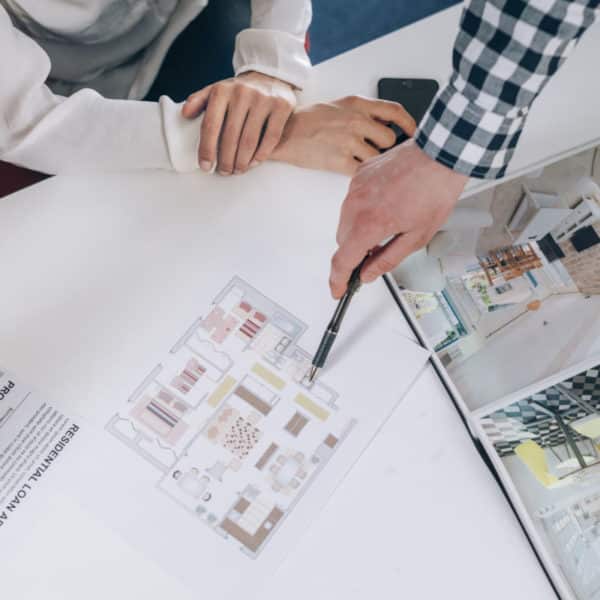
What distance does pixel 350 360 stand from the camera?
78 cm

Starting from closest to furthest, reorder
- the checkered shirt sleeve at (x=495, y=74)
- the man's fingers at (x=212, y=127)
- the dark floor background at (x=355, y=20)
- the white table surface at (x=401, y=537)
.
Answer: the checkered shirt sleeve at (x=495, y=74)
the white table surface at (x=401, y=537)
the man's fingers at (x=212, y=127)
the dark floor background at (x=355, y=20)

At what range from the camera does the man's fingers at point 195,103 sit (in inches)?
33.0

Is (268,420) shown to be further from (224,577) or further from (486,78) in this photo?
(486,78)

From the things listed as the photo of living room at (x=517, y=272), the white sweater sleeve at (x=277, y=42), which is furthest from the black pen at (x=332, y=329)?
the white sweater sleeve at (x=277, y=42)

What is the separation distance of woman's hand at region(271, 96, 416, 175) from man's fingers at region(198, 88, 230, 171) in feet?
0.28

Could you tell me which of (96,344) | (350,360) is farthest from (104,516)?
(350,360)

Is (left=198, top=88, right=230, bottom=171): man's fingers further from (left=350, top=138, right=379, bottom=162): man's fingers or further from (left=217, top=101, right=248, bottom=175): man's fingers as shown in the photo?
(left=350, top=138, right=379, bottom=162): man's fingers

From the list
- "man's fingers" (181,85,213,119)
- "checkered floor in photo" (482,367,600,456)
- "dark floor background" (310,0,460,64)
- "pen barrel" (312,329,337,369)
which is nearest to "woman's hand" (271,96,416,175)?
"man's fingers" (181,85,213,119)

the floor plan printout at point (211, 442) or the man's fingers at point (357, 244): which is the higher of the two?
the man's fingers at point (357, 244)

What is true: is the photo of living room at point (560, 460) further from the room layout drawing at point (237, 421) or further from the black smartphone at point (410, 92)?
the black smartphone at point (410, 92)

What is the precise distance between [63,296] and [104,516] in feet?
0.91

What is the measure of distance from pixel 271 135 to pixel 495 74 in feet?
1.05

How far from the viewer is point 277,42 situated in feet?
2.96

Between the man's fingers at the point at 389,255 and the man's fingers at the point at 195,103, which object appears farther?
the man's fingers at the point at 195,103
